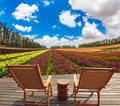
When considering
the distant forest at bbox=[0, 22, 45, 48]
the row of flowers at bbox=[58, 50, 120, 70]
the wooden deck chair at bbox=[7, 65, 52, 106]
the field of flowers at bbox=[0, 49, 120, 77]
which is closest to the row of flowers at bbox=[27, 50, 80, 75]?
the field of flowers at bbox=[0, 49, 120, 77]

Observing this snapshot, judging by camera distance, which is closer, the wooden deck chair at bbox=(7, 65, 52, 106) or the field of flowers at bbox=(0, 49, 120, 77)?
the wooden deck chair at bbox=(7, 65, 52, 106)

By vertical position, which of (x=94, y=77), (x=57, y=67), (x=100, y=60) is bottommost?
(x=57, y=67)

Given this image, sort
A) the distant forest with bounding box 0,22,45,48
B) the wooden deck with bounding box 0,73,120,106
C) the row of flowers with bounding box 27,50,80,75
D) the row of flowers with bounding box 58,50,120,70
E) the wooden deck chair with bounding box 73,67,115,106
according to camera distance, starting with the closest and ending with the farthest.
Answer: the wooden deck chair with bounding box 73,67,115,106, the wooden deck with bounding box 0,73,120,106, the row of flowers with bounding box 27,50,80,75, the row of flowers with bounding box 58,50,120,70, the distant forest with bounding box 0,22,45,48

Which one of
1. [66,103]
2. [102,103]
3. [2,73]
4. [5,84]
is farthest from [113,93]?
[2,73]

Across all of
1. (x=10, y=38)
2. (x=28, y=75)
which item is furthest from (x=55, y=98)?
(x=10, y=38)

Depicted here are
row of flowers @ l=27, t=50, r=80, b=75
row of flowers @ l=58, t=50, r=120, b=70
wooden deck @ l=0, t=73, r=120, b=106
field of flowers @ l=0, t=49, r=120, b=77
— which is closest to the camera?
wooden deck @ l=0, t=73, r=120, b=106

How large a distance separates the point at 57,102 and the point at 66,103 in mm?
253

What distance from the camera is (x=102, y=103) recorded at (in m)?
5.66

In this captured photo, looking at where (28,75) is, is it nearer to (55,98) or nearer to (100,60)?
(55,98)

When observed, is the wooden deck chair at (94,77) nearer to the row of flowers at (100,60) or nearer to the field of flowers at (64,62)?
the field of flowers at (64,62)

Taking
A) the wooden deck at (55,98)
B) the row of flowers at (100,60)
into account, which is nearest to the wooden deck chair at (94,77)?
the wooden deck at (55,98)

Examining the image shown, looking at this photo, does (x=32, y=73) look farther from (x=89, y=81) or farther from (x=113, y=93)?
(x=113, y=93)

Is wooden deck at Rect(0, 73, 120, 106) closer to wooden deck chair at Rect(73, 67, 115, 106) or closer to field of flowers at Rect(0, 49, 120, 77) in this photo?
wooden deck chair at Rect(73, 67, 115, 106)

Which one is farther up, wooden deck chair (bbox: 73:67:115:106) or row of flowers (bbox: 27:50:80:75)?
wooden deck chair (bbox: 73:67:115:106)
